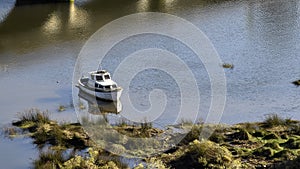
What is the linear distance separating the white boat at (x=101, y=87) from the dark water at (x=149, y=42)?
4.22 feet

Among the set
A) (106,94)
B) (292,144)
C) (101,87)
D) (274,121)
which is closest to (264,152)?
(292,144)

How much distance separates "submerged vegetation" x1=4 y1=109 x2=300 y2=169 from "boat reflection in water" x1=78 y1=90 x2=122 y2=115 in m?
2.96

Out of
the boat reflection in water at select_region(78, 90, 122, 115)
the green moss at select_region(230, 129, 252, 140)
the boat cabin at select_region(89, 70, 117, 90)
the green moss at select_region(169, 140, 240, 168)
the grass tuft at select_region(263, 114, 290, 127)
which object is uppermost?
the boat cabin at select_region(89, 70, 117, 90)

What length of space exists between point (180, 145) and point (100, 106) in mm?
8978

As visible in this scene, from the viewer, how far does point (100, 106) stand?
36125mm

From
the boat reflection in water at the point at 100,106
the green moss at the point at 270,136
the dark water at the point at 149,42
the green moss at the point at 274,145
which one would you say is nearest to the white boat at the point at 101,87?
the boat reflection in water at the point at 100,106

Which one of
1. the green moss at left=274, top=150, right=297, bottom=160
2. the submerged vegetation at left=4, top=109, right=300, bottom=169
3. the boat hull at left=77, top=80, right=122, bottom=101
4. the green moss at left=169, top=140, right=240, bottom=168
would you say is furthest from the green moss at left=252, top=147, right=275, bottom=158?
the boat hull at left=77, top=80, right=122, bottom=101

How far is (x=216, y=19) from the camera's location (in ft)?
202

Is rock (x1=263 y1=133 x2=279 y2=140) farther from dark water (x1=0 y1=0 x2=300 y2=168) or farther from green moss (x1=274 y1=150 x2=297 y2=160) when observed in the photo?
dark water (x1=0 y1=0 x2=300 y2=168)

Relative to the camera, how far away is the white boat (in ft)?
118

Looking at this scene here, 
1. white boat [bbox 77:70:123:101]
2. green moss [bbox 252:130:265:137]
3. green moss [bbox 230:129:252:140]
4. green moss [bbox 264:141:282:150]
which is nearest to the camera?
green moss [bbox 264:141:282:150]

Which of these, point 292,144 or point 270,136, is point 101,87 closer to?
point 270,136

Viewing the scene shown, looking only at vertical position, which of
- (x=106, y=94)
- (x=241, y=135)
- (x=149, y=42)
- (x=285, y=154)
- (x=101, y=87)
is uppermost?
(x=149, y=42)

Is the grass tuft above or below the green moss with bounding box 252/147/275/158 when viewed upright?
above
